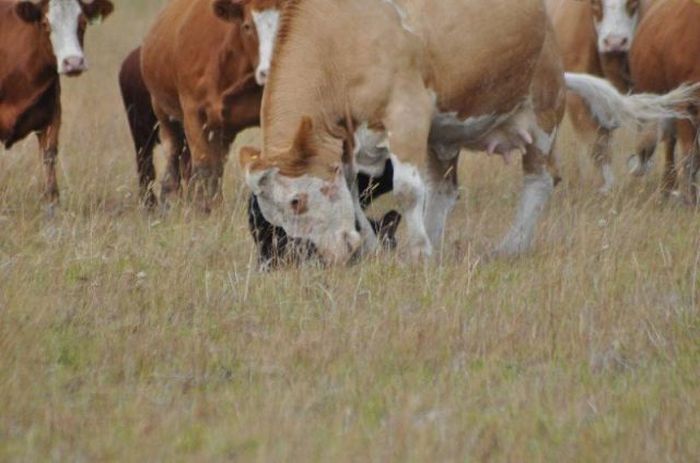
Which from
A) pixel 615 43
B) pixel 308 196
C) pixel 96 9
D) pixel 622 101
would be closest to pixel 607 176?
pixel 615 43

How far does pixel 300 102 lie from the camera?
9977 millimetres

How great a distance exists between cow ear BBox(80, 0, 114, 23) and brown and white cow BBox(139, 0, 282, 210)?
69 centimetres

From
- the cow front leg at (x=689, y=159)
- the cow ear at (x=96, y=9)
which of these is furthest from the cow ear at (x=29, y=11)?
the cow front leg at (x=689, y=159)

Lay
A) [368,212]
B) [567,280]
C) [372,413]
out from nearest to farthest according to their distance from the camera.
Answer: [372,413]
[567,280]
[368,212]

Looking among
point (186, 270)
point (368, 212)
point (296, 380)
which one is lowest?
point (368, 212)

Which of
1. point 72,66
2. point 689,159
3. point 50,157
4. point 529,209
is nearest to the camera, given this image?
point 529,209

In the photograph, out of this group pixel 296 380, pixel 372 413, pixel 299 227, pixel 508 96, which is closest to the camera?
pixel 372 413

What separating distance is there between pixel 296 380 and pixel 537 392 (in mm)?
1041

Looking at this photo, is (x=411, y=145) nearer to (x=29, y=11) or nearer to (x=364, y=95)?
(x=364, y=95)

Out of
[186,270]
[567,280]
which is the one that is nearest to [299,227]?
[186,270]

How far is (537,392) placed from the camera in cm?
746

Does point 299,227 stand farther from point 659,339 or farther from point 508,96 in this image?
point 659,339

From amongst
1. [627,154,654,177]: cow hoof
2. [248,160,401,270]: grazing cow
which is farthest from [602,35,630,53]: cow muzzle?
[248,160,401,270]: grazing cow

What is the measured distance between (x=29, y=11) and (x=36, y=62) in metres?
0.39
